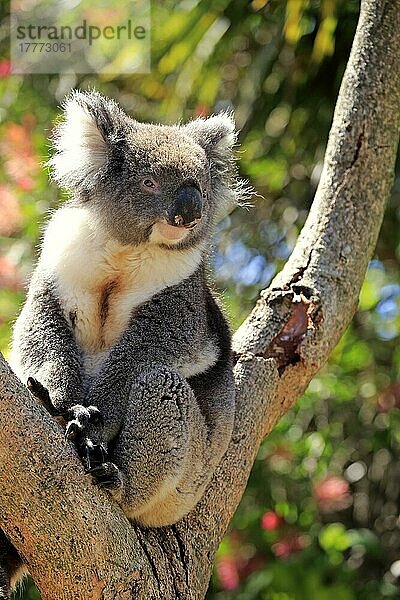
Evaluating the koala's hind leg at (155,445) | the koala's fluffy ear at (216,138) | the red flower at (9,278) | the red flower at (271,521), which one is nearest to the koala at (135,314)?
the koala's hind leg at (155,445)

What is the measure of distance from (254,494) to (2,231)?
276 cm

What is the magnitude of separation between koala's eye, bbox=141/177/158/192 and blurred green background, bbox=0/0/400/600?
7.36 ft

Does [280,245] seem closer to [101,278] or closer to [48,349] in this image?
[101,278]

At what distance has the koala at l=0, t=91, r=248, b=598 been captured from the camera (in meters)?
3.43

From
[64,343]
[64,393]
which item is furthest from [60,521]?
[64,343]

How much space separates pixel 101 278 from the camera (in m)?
3.75

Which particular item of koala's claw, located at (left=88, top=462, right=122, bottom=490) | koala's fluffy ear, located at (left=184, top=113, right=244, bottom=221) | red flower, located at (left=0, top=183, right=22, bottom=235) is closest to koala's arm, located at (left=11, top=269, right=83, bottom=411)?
koala's claw, located at (left=88, top=462, right=122, bottom=490)

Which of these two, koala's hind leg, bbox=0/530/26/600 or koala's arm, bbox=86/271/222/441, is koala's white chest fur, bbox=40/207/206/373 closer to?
koala's arm, bbox=86/271/222/441

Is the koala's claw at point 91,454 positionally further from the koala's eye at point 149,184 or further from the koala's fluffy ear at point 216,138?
the koala's fluffy ear at point 216,138

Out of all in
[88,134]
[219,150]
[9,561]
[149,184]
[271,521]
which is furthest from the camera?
[271,521]

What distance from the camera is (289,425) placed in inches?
255

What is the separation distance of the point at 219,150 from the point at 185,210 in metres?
0.72

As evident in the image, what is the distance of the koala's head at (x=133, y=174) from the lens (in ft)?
12.1

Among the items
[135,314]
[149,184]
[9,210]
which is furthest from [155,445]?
[9,210]
